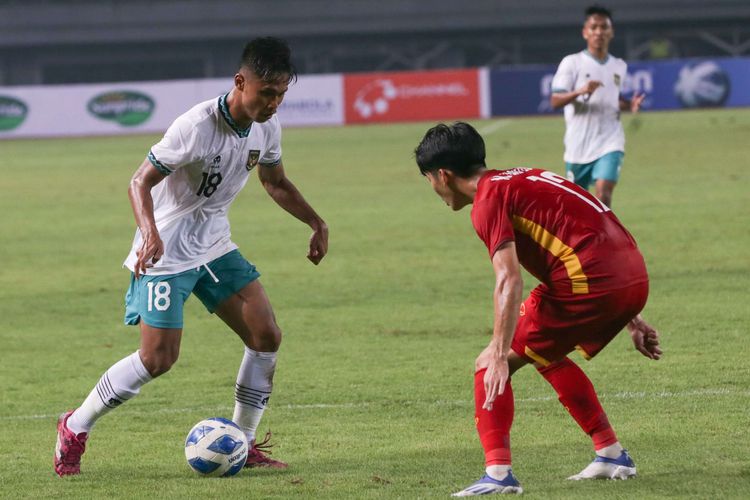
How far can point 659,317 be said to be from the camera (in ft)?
32.1

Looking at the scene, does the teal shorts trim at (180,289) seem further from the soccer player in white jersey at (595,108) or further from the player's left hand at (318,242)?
the soccer player in white jersey at (595,108)

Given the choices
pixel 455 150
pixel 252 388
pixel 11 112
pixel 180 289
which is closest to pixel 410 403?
pixel 252 388

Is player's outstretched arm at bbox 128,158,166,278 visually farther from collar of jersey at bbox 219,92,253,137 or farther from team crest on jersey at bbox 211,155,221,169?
collar of jersey at bbox 219,92,253,137

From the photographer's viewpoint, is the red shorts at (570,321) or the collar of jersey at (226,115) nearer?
the red shorts at (570,321)

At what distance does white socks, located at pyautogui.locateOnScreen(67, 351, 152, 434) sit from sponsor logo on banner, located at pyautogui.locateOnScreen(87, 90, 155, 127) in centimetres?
3588

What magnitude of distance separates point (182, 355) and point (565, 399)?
4.25m

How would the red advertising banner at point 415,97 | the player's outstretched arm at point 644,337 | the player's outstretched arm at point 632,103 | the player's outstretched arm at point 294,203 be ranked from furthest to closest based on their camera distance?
the red advertising banner at point 415,97
the player's outstretched arm at point 632,103
the player's outstretched arm at point 294,203
the player's outstretched arm at point 644,337

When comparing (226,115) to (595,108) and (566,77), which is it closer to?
(566,77)

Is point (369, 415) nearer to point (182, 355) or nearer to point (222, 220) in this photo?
point (222, 220)

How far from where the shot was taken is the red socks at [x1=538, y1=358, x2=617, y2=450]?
18.1 ft

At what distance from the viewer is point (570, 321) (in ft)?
17.5

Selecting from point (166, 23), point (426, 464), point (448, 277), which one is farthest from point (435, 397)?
point (166, 23)

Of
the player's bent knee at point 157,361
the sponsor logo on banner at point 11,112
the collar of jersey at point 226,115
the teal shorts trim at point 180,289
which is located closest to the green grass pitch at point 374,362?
the player's bent knee at point 157,361

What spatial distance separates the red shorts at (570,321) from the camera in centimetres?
525
